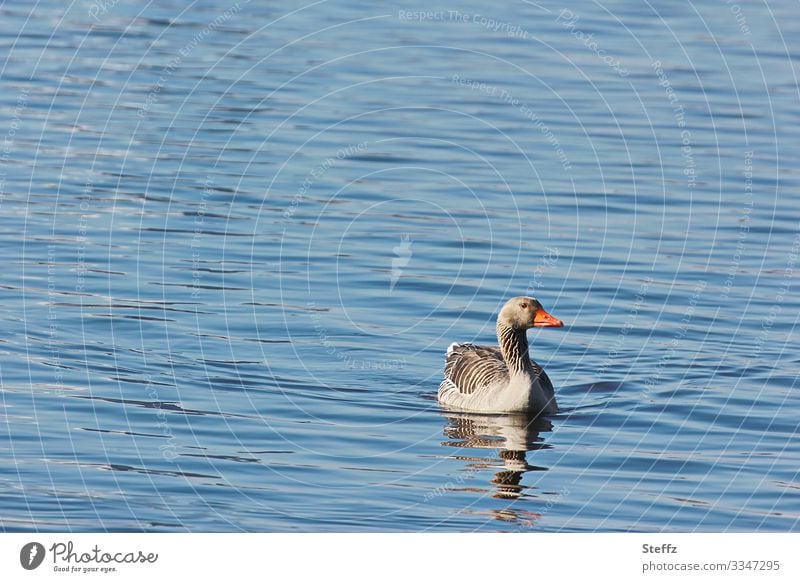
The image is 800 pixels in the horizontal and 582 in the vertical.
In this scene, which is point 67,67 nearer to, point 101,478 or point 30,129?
point 30,129

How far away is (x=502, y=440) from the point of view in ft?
62.4

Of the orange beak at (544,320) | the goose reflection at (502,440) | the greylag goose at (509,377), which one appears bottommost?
the goose reflection at (502,440)

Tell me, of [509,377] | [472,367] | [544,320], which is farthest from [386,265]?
[544,320]

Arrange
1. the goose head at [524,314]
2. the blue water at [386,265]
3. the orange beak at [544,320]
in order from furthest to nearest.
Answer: the goose head at [524,314]
the orange beak at [544,320]
the blue water at [386,265]

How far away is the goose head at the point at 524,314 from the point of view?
807 inches

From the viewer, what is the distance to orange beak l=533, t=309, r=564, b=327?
20.3 meters

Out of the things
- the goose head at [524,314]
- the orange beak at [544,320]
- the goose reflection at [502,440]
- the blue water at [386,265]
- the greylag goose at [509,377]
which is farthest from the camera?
the goose head at [524,314]

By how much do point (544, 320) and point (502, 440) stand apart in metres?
2.14

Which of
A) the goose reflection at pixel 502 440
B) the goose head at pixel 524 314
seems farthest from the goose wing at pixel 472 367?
the goose head at pixel 524 314

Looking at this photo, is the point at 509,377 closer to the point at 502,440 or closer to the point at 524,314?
the point at 524,314

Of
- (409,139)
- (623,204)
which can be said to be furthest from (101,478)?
(409,139)

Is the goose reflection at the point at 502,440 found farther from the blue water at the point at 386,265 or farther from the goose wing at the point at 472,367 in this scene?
the goose wing at the point at 472,367

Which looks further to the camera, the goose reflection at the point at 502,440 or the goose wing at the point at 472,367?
the goose wing at the point at 472,367

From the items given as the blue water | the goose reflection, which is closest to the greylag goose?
the goose reflection
